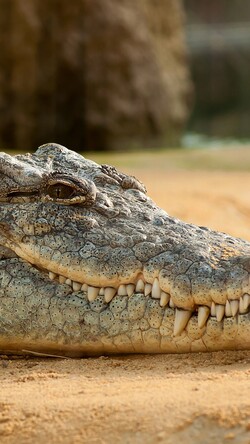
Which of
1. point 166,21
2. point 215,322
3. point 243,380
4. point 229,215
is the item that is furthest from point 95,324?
point 166,21

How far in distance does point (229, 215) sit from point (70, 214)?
4031 millimetres

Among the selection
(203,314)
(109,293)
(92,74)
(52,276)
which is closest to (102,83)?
(92,74)

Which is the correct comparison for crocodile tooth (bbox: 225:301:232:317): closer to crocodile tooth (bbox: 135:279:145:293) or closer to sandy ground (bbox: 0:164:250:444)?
sandy ground (bbox: 0:164:250:444)

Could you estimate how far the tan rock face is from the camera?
15227mm

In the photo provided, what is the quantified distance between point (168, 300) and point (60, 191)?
0.85 metres

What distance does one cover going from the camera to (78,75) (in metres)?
15.8

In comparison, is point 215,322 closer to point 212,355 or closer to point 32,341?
point 212,355

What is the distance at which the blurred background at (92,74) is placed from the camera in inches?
601

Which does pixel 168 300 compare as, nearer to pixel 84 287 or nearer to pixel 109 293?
pixel 109 293

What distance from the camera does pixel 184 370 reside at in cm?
344

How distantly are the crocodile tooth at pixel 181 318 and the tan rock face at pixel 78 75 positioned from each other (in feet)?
39.7

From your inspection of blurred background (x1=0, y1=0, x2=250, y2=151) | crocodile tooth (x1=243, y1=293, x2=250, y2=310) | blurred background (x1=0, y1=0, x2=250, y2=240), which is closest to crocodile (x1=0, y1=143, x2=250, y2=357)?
crocodile tooth (x1=243, y1=293, x2=250, y2=310)

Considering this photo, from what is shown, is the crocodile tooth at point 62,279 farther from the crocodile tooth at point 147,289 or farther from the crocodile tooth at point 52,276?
the crocodile tooth at point 147,289

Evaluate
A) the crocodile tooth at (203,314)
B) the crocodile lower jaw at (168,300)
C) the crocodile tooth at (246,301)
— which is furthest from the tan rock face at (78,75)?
the crocodile tooth at (246,301)
